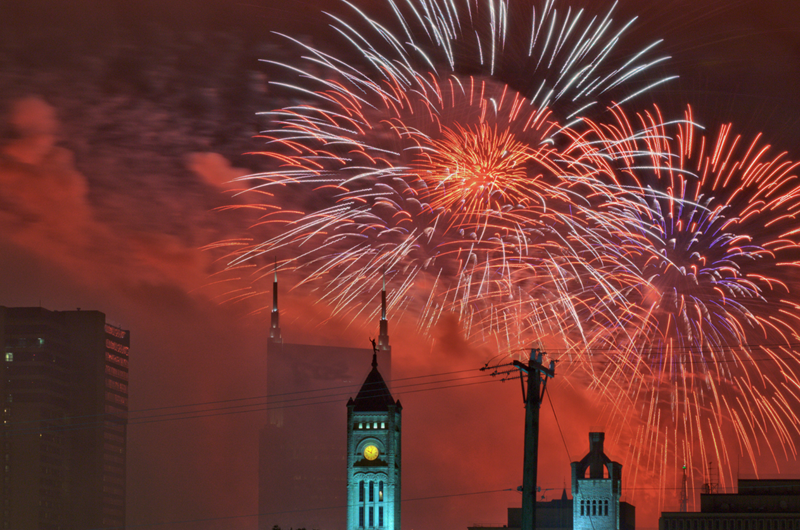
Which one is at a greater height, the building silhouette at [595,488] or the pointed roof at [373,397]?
the pointed roof at [373,397]

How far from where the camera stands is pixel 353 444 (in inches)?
5901

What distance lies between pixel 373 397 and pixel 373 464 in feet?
30.4

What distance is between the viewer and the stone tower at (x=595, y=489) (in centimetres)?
13612

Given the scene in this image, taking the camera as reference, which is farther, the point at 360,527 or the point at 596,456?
the point at 360,527

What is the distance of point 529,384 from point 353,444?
81603mm

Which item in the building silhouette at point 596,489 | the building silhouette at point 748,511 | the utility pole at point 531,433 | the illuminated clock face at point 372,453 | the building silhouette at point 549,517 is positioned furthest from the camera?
the building silhouette at point 549,517

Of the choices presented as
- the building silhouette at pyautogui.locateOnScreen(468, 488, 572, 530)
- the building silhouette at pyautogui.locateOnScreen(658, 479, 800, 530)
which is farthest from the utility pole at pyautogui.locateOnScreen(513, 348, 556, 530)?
the building silhouette at pyautogui.locateOnScreen(468, 488, 572, 530)

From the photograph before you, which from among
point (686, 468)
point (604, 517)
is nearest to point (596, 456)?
point (604, 517)

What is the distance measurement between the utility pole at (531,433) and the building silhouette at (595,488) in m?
67.2

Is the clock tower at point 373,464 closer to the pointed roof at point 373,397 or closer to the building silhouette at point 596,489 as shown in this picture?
the pointed roof at point 373,397

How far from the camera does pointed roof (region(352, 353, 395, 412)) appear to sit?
151375mm

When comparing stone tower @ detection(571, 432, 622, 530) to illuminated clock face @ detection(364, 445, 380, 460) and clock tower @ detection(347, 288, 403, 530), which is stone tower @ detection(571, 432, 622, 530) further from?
illuminated clock face @ detection(364, 445, 380, 460)

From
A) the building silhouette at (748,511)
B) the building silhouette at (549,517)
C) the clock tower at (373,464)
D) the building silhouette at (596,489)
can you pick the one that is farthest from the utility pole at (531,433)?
the building silhouette at (549,517)

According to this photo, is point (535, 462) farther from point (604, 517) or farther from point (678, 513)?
point (678, 513)
